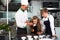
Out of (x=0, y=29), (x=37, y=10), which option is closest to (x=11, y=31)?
(x=0, y=29)

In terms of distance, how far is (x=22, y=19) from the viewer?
8.47m

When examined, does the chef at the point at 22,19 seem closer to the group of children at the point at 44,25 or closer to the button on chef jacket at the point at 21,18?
the button on chef jacket at the point at 21,18

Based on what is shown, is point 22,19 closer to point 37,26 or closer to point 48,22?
point 37,26

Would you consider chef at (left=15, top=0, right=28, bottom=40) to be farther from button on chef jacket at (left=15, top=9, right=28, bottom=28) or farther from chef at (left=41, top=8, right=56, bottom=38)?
chef at (left=41, top=8, right=56, bottom=38)

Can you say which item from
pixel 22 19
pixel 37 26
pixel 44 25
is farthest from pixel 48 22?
pixel 22 19

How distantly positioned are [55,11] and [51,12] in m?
0.10

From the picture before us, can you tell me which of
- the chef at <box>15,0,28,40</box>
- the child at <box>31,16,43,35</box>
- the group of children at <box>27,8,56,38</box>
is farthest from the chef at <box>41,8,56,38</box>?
the chef at <box>15,0,28,40</box>

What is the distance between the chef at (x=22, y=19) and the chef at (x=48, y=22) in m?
0.41

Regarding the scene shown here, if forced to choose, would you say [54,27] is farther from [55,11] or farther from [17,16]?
[17,16]

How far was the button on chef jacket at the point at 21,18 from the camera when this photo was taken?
8.45 meters

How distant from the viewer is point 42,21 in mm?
8445

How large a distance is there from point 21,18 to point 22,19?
0.03 meters

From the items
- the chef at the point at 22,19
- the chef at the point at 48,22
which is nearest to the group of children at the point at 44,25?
the chef at the point at 48,22

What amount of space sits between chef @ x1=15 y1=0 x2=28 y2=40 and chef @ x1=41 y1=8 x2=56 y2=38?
1.36 ft
